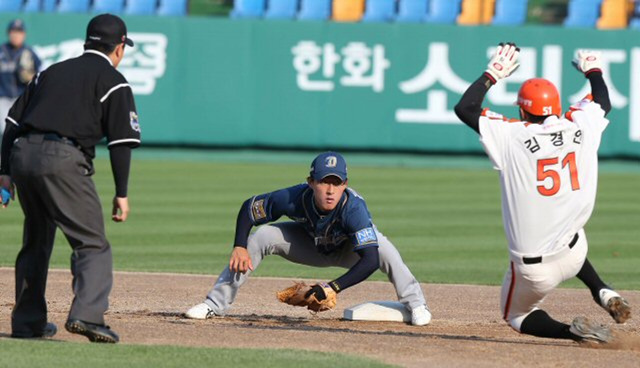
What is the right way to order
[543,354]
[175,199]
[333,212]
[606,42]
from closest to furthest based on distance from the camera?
[543,354] → [333,212] → [175,199] → [606,42]

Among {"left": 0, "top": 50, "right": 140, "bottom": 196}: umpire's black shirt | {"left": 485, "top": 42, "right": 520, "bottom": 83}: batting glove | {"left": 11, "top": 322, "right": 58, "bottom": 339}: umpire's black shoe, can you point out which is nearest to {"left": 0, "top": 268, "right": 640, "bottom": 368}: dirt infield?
{"left": 11, "top": 322, "right": 58, "bottom": 339}: umpire's black shoe

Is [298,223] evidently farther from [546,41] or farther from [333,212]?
[546,41]

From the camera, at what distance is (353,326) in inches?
306

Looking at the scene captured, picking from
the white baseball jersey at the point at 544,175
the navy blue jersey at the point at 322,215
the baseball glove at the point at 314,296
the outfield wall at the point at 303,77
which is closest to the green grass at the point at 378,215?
the outfield wall at the point at 303,77

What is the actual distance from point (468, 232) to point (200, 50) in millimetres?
9139

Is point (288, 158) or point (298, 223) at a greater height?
point (298, 223)

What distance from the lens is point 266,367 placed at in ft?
18.8

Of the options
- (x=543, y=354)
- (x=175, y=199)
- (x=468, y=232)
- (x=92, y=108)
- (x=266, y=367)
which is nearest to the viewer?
(x=266, y=367)

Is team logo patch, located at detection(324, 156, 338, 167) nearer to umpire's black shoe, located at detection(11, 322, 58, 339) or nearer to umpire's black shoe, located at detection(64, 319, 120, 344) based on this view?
umpire's black shoe, located at detection(64, 319, 120, 344)

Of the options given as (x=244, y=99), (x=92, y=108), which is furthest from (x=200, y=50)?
(x=92, y=108)

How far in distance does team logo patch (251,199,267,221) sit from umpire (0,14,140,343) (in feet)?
4.69

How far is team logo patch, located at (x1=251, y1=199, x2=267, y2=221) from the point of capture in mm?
7473

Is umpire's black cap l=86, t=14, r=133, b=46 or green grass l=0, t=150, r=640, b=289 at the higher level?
umpire's black cap l=86, t=14, r=133, b=46

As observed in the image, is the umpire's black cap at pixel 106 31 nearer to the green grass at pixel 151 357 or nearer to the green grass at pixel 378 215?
the green grass at pixel 151 357
